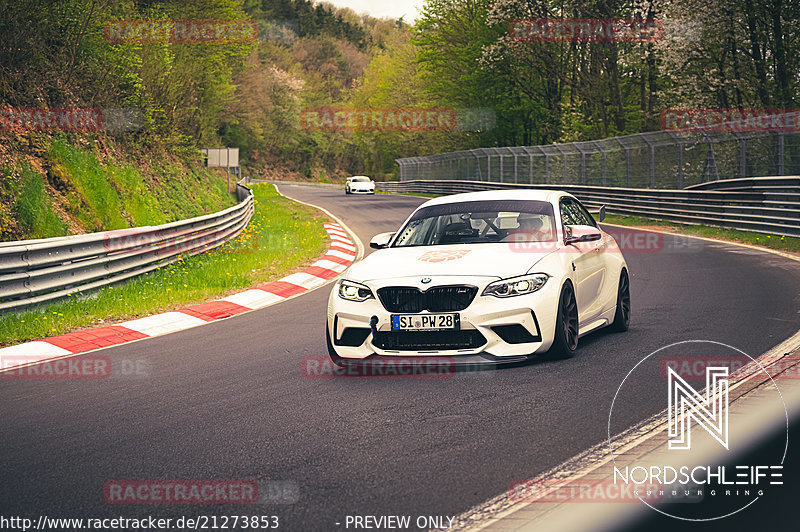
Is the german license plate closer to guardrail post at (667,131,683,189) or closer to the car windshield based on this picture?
the car windshield

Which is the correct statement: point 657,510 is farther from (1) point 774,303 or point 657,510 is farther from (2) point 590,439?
(1) point 774,303

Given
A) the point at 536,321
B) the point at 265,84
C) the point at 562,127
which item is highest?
the point at 265,84

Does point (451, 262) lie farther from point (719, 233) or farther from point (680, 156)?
point (680, 156)

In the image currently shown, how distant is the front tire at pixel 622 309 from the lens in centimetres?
909

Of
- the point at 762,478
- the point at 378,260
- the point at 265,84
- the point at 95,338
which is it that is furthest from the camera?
the point at 265,84

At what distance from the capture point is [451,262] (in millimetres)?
7414

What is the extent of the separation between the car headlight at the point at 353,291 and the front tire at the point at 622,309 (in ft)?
9.91

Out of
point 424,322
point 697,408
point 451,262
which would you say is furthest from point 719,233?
point 697,408

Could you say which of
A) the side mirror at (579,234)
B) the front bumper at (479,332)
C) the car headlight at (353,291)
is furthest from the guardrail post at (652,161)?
the car headlight at (353,291)

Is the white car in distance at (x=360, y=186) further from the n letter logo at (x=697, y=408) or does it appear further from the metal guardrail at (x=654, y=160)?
the n letter logo at (x=697, y=408)

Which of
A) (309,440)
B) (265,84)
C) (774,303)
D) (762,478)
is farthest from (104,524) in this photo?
(265,84)

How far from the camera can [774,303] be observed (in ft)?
34.7

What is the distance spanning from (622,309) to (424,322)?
3.02 meters

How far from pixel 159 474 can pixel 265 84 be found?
105m
